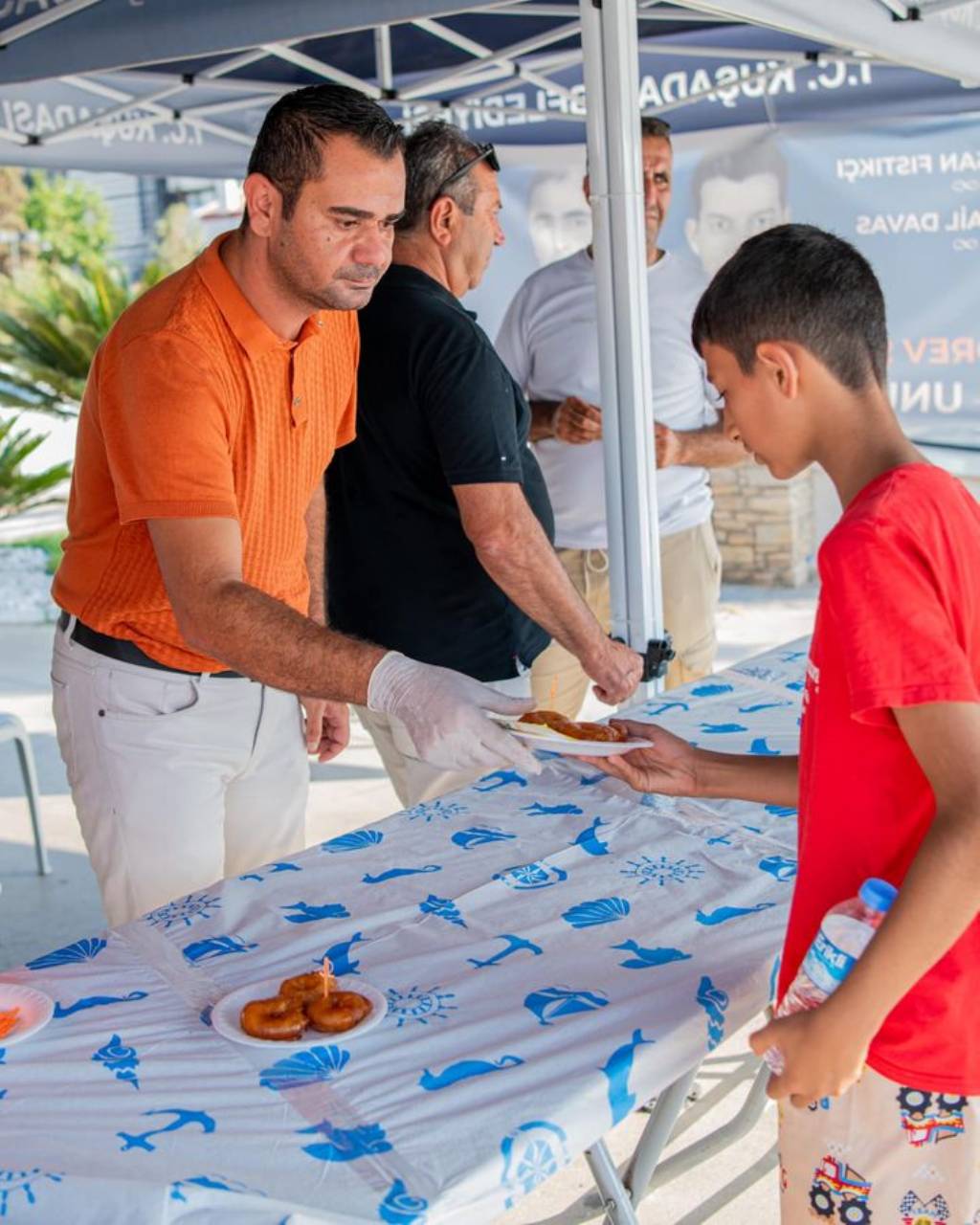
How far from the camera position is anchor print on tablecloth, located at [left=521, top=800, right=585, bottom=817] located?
6.81 feet

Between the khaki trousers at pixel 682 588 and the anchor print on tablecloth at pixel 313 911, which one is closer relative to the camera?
the anchor print on tablecloth at pixel 313 911

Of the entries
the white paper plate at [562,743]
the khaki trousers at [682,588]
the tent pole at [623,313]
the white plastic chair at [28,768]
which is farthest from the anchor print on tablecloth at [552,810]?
the white plastic chair at [28,768]

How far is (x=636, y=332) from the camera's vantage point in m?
2.94

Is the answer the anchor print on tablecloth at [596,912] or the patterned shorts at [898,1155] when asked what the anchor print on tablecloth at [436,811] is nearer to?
the anchor print on tablecloth at [596,912]

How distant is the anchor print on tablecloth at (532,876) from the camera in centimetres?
181

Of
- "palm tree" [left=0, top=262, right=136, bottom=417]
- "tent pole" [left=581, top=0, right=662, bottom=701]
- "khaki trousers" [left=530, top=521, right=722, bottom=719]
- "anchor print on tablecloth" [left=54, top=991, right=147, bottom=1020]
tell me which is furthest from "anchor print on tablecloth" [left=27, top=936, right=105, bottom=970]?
"palm tree" [left=0, top=262, right=136, bottom=417]

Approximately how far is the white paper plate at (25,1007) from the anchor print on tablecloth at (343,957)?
0.96ft

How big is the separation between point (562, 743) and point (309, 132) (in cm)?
91

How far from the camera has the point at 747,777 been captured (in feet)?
6.05

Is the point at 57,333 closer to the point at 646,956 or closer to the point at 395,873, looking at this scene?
the point at 395,873

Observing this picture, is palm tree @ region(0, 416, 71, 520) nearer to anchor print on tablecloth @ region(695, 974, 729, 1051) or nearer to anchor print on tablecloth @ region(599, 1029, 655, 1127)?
anchor print on tablecloth @ region(695, 974, 729, 1051)

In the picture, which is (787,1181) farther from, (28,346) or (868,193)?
(28,346)

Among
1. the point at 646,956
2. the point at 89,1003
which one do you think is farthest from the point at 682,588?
the point at 89,1003

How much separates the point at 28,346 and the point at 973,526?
28.4 ft
